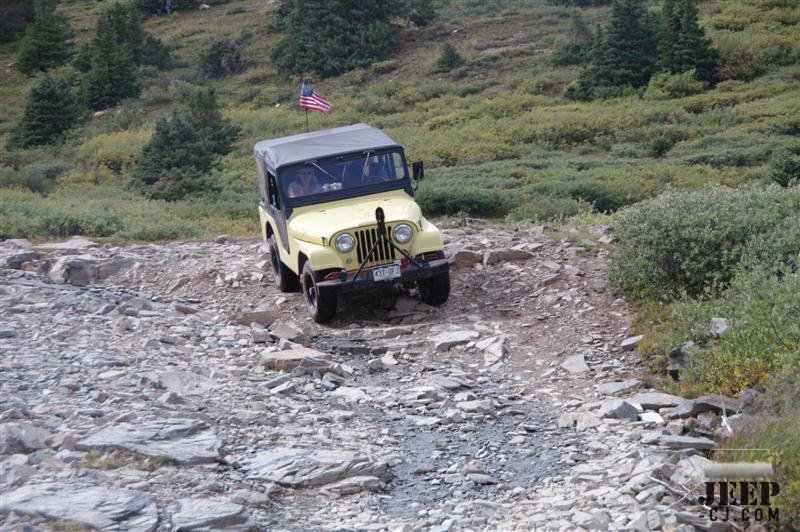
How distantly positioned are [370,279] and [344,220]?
77 centimetres

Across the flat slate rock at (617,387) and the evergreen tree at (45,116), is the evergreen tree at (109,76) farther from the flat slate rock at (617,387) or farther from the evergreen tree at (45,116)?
the flat slate rock at (617,387)

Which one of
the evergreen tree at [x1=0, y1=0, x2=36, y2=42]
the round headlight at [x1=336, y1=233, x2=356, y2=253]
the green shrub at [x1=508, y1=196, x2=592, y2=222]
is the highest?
the evergreen tree at [x1=0, y1=0, x2=36, y2=42]

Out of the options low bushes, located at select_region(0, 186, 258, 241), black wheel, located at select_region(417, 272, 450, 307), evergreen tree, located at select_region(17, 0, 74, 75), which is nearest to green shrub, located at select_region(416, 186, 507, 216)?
low bushes, located at select_region(0, 186, 258, 241)

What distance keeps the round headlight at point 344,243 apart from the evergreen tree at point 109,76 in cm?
3756

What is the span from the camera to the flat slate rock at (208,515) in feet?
19.9

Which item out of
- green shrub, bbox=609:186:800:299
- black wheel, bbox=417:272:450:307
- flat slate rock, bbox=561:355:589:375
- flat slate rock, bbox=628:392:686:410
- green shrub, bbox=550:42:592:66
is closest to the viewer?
flat slate rock, bbox=628:392:686:410

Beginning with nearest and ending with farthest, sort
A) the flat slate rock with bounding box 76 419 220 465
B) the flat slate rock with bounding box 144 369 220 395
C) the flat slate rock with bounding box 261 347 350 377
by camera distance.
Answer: the flat slate rock with bounding box 76 419 220 465 < the flat slate rock with bounding box 144 369 220 395 < the flat slate rock with bounding box 261 347 350 377

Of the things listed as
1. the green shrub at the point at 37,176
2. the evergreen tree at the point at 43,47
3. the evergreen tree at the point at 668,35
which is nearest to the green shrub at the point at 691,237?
the green shrub at the point at 37,176

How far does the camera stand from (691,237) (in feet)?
33.8

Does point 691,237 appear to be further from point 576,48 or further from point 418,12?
point 418,12

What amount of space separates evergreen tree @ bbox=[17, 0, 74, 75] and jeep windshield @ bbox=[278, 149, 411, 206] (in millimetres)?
44363

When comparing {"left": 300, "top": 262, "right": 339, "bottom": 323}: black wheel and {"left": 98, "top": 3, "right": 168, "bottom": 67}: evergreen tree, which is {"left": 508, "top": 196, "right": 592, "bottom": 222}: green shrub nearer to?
{"left": 300, "top": 262, "right": 339, "bottom": 323}: black wheel

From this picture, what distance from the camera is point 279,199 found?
1253 cm

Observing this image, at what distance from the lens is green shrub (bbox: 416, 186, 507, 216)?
2108 centimetres
